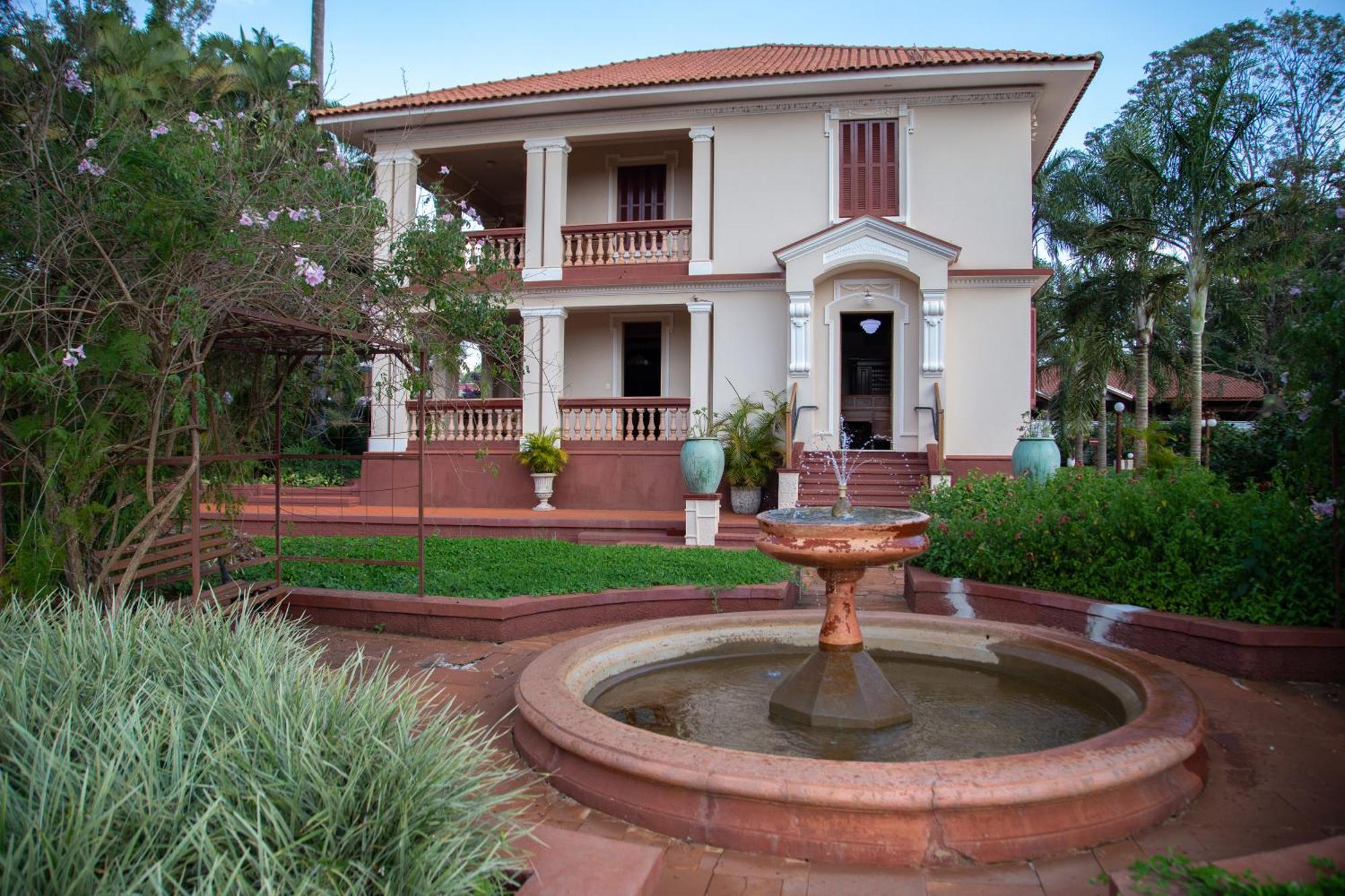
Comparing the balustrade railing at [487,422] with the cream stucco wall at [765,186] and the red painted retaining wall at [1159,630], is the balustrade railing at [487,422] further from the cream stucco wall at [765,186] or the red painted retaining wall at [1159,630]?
the red painted retaining wall at [1159,630]

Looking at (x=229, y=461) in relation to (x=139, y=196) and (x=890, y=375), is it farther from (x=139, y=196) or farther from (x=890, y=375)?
(x=890, y=375)

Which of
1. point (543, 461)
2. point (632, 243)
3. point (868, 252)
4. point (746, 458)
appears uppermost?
point (632, 243)

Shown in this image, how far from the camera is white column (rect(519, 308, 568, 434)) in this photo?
50.3 ft

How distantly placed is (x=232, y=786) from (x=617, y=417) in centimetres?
1294

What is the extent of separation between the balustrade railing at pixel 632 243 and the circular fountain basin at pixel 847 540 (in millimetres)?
11992

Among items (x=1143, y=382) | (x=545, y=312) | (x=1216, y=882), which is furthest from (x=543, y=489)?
(x=1143, y=382)

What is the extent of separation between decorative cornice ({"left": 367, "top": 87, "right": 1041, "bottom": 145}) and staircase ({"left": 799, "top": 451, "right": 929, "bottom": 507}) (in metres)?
6.26

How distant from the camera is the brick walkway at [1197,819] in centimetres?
287

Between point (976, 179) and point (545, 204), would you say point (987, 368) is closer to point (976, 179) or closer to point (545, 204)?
point (976, 179)

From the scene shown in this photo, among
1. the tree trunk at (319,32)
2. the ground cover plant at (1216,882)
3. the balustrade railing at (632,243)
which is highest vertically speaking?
the tree trunk at (319,32)

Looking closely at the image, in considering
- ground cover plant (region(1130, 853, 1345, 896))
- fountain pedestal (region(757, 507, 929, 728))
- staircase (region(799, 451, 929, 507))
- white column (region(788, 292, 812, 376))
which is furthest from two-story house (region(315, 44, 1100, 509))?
ground cover plant (region(1130, 853, 1345, 896))

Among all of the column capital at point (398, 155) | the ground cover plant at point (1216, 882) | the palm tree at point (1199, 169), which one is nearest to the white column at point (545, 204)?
the column capital at point (398, 155)

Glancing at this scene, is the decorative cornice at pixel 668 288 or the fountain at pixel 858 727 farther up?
the decorative cornice at pixel 668 288

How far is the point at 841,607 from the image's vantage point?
460 cm
